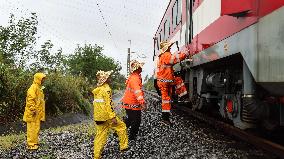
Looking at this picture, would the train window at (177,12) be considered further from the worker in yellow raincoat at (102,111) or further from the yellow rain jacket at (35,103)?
the worker in yellow raincoat at (102,111)

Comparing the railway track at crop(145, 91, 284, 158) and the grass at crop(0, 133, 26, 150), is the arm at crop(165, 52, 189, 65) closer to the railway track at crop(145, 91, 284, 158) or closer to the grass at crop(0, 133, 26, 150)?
the railway track at crop(145, 91, 284, 158)

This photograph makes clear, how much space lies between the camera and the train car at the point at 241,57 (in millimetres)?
4633

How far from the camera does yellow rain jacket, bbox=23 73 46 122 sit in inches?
344

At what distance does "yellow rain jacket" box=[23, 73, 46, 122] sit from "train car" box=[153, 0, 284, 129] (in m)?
3.22

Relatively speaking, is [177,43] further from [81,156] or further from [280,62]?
[280,62]

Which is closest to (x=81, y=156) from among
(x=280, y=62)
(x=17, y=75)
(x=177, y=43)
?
(x=280, y=62)

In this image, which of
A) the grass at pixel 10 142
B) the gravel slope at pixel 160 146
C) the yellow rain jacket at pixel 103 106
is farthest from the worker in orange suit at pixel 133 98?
the grass at pixel 10 142

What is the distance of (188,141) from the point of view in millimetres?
7707

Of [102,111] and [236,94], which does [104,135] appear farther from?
[236,94]

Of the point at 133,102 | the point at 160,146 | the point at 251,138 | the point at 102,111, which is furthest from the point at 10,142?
the point at 251,138

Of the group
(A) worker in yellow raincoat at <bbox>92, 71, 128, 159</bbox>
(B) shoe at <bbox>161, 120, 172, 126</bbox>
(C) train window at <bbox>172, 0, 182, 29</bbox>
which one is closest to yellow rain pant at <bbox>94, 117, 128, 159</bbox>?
(A) worker in yellow raincoat at <bbox>92, 71, 128, 159</bbox>

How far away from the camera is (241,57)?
618 centimetres

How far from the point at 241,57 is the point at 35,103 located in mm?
4484

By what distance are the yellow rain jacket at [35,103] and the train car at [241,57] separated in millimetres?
3215
